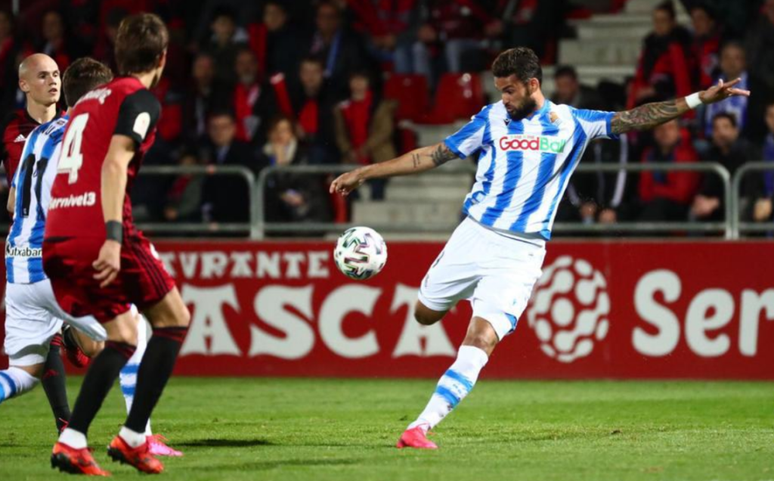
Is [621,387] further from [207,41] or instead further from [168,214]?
[207,41]

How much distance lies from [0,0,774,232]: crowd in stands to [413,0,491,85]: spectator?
0.07 feet

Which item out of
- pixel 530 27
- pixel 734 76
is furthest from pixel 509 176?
pixel 530 27

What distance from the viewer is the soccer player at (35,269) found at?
7789mm

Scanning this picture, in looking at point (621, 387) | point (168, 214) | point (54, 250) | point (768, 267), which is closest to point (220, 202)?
point (168, 214)

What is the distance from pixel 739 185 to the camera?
1272 centimetres

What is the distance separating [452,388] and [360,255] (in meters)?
1.22

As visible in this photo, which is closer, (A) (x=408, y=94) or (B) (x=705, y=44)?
(B) (x=705, y=44)

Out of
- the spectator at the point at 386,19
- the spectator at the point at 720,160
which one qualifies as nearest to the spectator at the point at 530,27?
the spectator at the point at 386,19

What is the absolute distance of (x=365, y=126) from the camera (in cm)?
1512

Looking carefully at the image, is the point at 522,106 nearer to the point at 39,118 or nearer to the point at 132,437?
the point at 39,118

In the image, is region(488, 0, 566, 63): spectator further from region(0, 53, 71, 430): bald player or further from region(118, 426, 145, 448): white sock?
region(118, 426, 145, 448): white sock

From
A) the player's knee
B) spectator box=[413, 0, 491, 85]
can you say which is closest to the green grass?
the player's knee

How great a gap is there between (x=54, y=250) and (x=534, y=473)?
2.54 m

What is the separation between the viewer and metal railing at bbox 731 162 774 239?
12.3 meters
